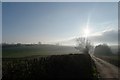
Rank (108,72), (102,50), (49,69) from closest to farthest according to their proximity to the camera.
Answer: (49,69)
(108,72)
(102,50)

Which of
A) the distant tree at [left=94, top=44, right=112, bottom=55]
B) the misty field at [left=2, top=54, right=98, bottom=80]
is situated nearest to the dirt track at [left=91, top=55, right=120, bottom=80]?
the misty field at [left=2, top=54, right=98, bottom=80]

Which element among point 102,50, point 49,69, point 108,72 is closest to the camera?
point 49,69

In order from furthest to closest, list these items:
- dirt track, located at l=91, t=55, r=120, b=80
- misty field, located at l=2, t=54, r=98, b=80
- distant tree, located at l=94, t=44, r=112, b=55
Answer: distant tree, located at l=94, t=44, r=112, b=55
dirt track, located at l=91, t=55, r=120, b=80
misty field, located at l=2, t=54, r=98, b=80

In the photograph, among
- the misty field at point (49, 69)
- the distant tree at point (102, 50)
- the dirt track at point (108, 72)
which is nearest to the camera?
the misty field at point (49, 69)

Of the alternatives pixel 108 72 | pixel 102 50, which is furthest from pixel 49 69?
pixel 102 50

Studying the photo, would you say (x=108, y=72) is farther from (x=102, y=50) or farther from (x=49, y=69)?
(x=102, y=50)

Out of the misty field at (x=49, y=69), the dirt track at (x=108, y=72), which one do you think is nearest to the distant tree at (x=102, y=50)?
the dirt track at (x=108, y=72)

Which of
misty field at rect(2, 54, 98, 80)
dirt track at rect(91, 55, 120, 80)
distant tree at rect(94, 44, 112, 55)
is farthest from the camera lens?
distant tree at rect(94, 44, 112, 55)

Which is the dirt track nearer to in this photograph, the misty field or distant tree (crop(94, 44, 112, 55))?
the misty field

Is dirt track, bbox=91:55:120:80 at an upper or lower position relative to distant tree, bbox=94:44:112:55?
lower

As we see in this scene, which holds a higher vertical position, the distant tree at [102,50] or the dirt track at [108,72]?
the distant tree at [102,50]

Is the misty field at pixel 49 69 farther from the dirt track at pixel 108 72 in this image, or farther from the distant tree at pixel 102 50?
the distant tree at pixel 102 50

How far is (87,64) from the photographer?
1298 centimetres

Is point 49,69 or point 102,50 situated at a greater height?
point 102,50
